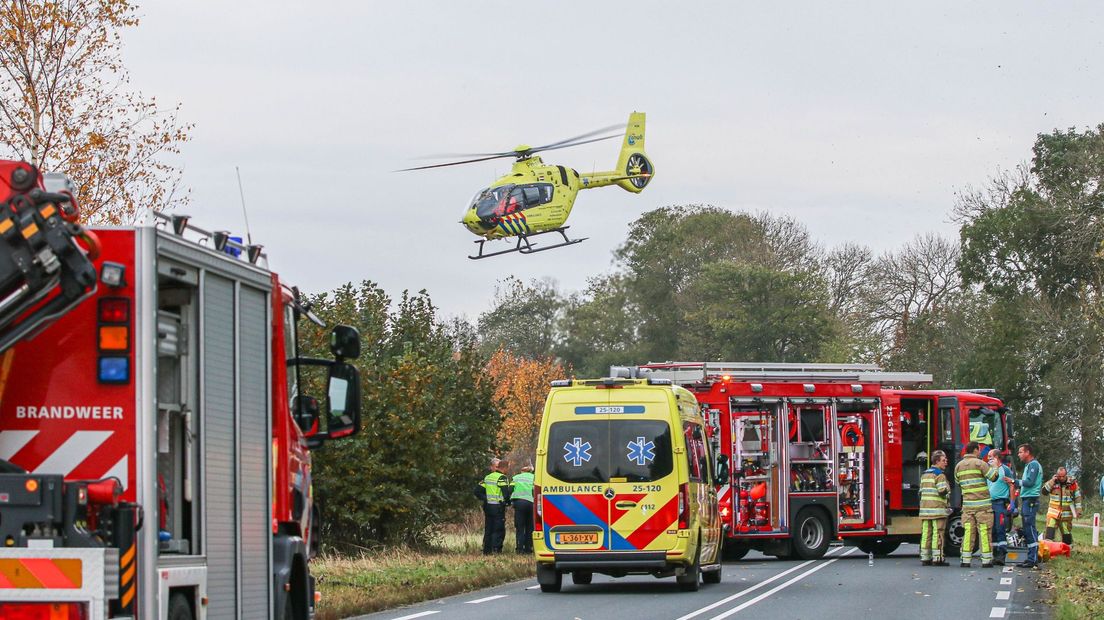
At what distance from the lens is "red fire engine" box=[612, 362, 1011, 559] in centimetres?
2630

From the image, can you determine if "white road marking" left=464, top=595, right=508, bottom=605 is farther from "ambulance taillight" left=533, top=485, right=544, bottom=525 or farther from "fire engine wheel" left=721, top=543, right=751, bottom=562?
"fire engine wheel" left=721, top=543, right=751, bottom=562

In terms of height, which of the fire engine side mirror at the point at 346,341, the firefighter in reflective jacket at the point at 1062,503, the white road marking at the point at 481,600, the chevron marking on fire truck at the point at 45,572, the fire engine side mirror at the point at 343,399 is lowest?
the white road marking at the point at 481,600

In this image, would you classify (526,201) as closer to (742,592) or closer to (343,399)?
(742,592)

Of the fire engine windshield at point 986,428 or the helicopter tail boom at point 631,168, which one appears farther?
→ the helicopter tail boom at point 631,168

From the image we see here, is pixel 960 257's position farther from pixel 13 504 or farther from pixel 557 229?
pixel 13 504

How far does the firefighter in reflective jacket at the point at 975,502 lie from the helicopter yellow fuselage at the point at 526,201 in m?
20.6

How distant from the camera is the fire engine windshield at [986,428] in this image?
29.0m

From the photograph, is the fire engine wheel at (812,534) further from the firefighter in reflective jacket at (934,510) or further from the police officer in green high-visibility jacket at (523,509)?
the police officer in green high-visibility jacket at (523,509)

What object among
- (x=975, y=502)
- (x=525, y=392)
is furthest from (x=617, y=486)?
(x=525, y=392)

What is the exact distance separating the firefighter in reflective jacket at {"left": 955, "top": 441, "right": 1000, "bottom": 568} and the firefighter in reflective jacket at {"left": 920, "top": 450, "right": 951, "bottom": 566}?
0.96 ft

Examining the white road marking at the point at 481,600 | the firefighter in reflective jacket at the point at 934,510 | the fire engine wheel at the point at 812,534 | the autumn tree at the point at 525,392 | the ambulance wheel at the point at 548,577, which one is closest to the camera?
the white road marking at the point at 481,600

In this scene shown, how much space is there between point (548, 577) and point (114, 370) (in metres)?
12.7

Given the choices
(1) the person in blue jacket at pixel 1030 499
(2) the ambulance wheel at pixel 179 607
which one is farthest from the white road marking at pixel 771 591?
(2) the ambulance wheel at pixel 179 607

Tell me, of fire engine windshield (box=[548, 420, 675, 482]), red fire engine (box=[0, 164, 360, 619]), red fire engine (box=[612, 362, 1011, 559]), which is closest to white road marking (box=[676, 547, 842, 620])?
red fire engine (box=[612, 362, 1011, 559])
